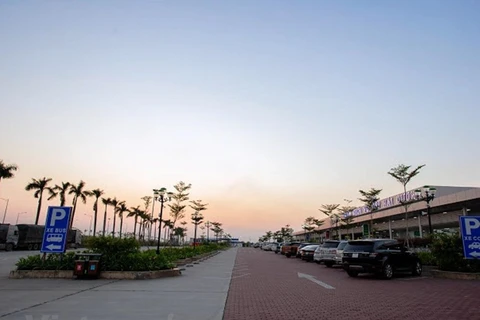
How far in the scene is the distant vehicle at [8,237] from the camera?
126ft

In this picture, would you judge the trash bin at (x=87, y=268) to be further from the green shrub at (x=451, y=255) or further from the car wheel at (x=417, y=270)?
the green shrub at (x=451, y=255)

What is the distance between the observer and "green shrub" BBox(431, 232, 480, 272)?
1561 centimetres

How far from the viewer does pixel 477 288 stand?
40.4 ft

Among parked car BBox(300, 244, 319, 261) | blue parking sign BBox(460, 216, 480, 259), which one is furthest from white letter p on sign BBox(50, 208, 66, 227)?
parked car BBox(300, 244, 319, 261)

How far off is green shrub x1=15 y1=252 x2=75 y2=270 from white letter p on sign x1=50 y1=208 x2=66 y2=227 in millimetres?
Answer: 1400

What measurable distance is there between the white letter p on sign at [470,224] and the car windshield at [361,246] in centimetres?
414

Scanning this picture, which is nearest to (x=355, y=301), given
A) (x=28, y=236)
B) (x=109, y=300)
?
(x=109, y=300)

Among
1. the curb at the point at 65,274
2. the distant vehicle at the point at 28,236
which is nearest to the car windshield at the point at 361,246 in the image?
the curb at the point at 65,274

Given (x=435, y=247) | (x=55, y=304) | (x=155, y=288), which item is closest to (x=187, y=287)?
(x=155, y=288)

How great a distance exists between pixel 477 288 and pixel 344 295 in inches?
209

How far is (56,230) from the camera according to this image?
48.0 ft

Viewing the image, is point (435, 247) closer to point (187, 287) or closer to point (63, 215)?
point (187, 287)

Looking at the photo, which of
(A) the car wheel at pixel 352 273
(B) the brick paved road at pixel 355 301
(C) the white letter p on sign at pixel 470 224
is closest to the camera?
(B) the brick paved road at pixel 355 301

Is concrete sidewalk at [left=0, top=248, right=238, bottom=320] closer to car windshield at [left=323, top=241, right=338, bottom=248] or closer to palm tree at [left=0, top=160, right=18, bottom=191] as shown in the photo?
car windshield at [left=323, top=241, right=338, bottom=248]
